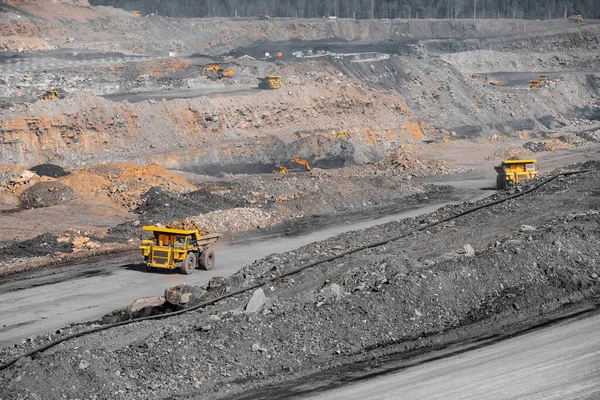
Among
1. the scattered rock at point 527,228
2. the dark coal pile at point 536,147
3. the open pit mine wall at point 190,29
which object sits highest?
the open pit mine wall at point 190,29

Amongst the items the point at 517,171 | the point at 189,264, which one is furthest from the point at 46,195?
the point at 517,171

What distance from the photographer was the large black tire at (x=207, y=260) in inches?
1056

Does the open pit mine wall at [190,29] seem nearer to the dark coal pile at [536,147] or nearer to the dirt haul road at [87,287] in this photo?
the dark coal pile at [536,147]

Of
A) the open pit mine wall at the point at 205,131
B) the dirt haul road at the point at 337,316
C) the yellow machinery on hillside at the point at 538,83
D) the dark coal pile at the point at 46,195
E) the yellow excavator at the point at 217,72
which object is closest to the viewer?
the dirt haul road at the point at 337,316

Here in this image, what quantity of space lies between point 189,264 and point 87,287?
3.11 meters

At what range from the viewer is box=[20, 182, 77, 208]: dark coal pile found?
36906mm

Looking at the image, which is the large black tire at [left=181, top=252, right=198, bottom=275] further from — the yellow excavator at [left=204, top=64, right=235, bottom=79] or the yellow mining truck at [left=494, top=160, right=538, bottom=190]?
the yellow excavator at [left=204, top=64, right=235, bottom=79]

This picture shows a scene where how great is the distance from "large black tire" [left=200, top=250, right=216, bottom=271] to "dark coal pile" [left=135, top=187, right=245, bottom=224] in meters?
7.28

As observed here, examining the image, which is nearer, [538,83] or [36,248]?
[36,248]

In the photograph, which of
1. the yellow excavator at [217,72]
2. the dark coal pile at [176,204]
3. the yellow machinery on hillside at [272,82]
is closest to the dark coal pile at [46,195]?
the dark coal pile at [176,204]

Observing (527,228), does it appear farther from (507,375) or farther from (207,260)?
(207,260)

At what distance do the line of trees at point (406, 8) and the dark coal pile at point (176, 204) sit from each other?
328 feet

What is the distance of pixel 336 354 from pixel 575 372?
15.2 feet

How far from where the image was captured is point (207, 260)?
2694 cm
